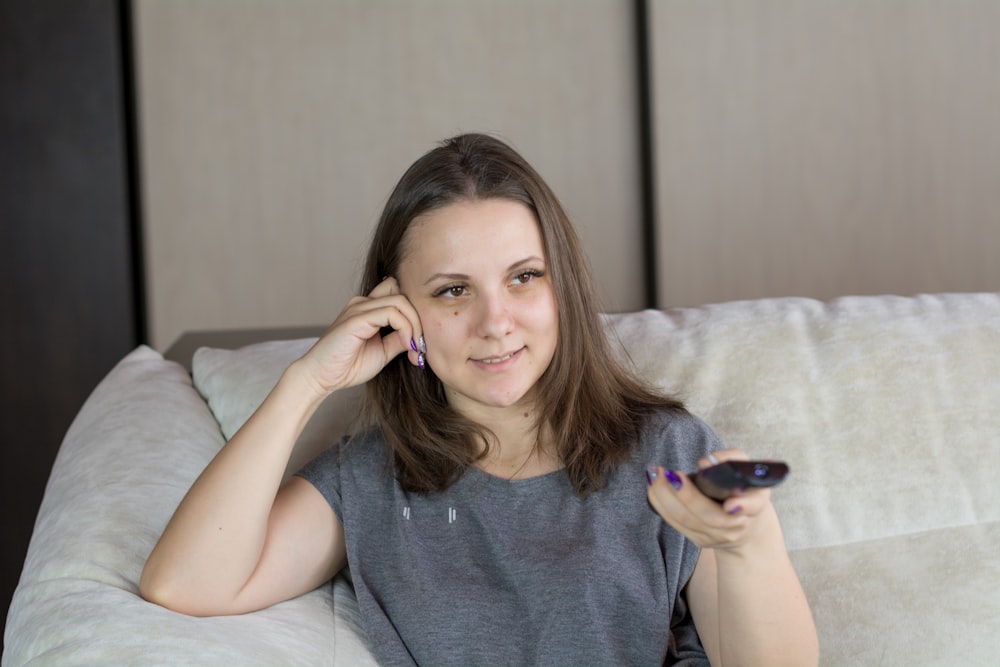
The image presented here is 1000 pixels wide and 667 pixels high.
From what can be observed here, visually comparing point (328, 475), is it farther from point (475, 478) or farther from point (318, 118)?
point (318, 118)

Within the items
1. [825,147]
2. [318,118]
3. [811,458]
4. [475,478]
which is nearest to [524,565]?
[475,478]

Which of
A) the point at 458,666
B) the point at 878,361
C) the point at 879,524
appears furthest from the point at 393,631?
Result: the point at 878,361

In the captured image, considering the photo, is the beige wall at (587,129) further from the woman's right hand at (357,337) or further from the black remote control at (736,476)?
the black remote control at (736,476)

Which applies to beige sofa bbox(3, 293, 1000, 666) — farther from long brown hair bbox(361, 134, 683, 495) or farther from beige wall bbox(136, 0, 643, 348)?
beige wall bbox(136, 0, 643, 348)

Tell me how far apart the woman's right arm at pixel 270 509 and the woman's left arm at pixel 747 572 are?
0.52 metres

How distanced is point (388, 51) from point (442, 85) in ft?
0.61

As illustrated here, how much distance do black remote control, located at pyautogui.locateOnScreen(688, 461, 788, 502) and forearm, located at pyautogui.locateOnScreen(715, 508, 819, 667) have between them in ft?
0.39

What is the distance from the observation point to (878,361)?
1.71 metres

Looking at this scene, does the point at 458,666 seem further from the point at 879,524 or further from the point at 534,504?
the point at 879,524

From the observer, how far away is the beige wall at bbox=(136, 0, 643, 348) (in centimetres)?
336

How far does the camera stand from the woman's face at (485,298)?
Result: 1450 millimetres

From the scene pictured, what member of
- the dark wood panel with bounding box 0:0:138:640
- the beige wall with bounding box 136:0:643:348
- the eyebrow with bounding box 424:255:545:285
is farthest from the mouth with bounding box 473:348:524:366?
the dark wood panel with bounding box 0:0:138:640

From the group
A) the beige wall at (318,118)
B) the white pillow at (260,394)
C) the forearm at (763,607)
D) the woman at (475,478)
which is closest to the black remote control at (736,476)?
the forearm at (763,607)

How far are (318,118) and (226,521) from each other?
2.20 meters
